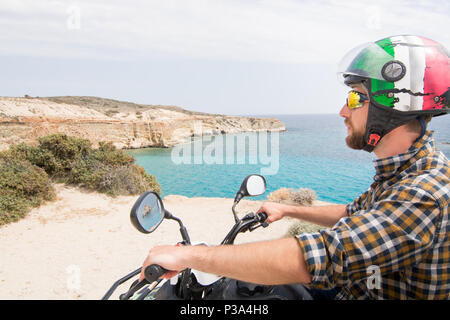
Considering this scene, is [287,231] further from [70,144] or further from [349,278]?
[70,144]

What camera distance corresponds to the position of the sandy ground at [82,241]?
16.0 feet

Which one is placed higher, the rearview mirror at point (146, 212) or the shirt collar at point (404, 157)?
the shirt collar at point (404, 157)

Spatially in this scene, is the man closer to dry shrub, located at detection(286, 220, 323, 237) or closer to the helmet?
the helmet

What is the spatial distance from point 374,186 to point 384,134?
12.4 inches

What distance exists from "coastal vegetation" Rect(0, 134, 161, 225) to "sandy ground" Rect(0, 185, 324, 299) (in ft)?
1.59

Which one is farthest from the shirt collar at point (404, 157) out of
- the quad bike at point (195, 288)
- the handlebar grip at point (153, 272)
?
the handlebar grip at point (153, 272)

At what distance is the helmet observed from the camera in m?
1.45

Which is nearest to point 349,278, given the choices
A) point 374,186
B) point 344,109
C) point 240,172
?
point 374,186

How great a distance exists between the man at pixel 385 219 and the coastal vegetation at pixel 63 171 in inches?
341

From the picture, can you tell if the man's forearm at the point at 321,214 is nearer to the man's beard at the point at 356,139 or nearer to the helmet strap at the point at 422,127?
the man's beard at the point at 356,139

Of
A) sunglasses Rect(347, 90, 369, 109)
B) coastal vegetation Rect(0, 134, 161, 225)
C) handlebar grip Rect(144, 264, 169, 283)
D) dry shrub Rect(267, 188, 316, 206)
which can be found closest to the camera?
handlebar grip Rect(144, 264, 169, 283)

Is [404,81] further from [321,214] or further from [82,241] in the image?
[82,241]

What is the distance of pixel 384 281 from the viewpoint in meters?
1.27

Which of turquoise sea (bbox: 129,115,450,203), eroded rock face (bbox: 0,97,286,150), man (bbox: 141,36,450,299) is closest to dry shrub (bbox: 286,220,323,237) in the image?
man (bbox: 141,36,450,299)
